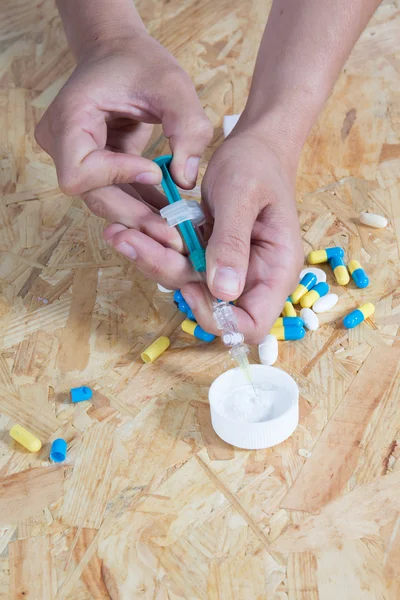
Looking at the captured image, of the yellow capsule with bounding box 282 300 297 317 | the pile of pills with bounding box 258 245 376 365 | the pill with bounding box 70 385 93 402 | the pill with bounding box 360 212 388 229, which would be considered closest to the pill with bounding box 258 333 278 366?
the pile of pills with bounding box 258 245 376 365

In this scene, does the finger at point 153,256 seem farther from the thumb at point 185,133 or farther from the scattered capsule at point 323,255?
the scattered capsule at point 323,255

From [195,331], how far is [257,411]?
260 mm

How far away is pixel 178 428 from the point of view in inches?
52.2

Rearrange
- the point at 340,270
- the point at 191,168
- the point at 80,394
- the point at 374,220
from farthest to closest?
the point at 374,220 → the point at 340,270 → the point at 191,168 → the point at 80,394

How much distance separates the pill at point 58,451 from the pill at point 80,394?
106 mm

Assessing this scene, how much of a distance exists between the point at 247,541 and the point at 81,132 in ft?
2.83

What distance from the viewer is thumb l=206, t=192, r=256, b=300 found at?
50.1 inches

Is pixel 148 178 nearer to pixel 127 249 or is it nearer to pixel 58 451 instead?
pixel 127 249

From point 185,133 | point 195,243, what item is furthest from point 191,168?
point 195,243

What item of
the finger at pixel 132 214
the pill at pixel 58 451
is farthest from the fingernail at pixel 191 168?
the pill at pixel 58 451

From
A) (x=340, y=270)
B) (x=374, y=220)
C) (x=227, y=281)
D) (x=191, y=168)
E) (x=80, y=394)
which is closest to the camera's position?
(x=227, y=281)

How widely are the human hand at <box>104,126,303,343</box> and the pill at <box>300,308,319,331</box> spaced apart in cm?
8

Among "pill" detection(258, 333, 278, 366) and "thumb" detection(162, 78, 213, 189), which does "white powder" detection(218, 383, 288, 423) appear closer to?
"pill" detection(258, 333, 278, 366)

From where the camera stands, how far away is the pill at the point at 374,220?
1.69 metres
